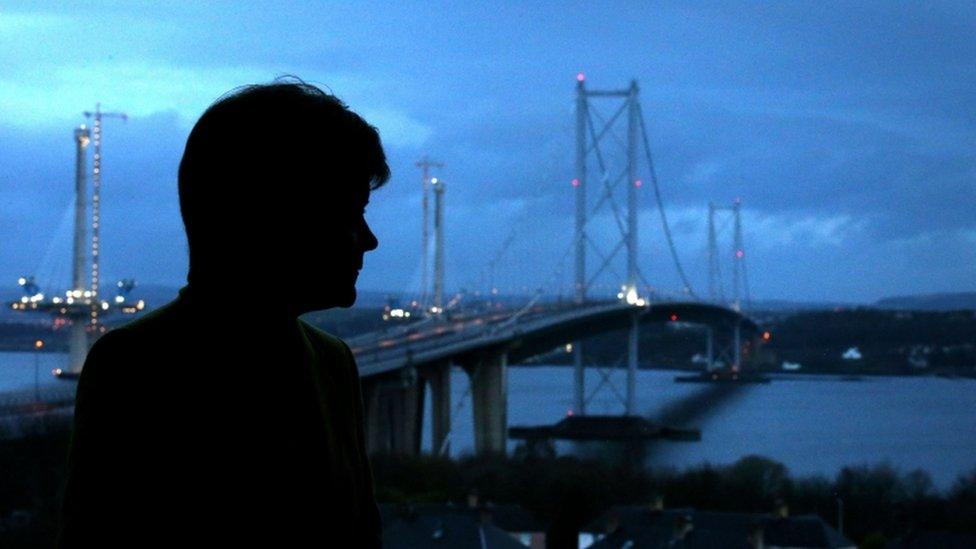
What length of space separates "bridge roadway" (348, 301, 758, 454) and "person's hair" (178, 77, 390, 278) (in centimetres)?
1285

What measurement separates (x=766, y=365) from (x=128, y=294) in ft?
46.6

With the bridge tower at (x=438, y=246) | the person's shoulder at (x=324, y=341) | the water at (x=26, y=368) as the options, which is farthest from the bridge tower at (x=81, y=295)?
the bridge tower at (x=438, y=246)

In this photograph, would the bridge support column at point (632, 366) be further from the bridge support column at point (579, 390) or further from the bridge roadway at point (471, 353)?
the bridge support column at point (579, 390)

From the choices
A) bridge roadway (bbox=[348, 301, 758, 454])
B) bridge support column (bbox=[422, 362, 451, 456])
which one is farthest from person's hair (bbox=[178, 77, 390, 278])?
bridge support column (bbox=[422, 362, 451, 456])

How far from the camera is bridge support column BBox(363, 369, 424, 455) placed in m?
14.9

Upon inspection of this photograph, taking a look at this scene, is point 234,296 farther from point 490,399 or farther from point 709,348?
point 709,348

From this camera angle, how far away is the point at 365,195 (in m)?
0.68

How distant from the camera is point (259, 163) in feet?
2.10

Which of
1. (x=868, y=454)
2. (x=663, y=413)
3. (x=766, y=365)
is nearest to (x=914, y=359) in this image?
(x=868, y=454)

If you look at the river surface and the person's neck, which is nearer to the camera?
the person's neck

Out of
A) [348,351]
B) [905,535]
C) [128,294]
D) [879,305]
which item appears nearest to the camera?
[348,351]

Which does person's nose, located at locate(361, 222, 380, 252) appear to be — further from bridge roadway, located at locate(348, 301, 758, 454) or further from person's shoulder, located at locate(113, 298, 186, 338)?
bridge roadway, located at locate(348, 301, 758, 454)

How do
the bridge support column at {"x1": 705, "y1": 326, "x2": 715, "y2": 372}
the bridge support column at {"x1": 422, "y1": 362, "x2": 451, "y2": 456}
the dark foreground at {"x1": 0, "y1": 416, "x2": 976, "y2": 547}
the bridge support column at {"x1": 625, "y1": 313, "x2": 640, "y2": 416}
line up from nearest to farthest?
the dark foreground at {"x1": 0, "y1": 416, "x2": 976, "y2": 547} < the bridge support column at {"x1": 422, "y1": 362, "x2": 451, "y2": 456} < the bridge support column at {"x1": 625, "y1": 313, "x2": 640, "y2": 416} < the bridge support column at {"x1": 705, "y1": 326, "x2": 715, "y2": 372}

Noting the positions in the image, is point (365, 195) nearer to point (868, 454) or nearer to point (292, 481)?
point (292, 481)
